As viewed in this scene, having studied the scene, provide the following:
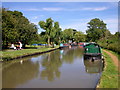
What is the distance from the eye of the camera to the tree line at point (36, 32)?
26.0m

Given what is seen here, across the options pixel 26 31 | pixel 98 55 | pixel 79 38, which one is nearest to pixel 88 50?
pixel 98 55

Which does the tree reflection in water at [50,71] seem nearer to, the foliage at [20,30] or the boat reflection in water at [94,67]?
Answer: the boat reflection in water at [94,67]

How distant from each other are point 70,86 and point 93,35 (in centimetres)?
6855

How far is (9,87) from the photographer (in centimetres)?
887

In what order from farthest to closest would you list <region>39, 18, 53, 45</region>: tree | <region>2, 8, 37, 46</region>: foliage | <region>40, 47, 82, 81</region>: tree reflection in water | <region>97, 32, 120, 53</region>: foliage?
1. <region>39, 18, 53, 45</region>: tree
2. <region>2, 8, 37, 46</region>: foliage
3. <region>97, 32, 120, 53</region>: foliage
4. <region>40, 47, 82, 81</region>: tree reflection in water

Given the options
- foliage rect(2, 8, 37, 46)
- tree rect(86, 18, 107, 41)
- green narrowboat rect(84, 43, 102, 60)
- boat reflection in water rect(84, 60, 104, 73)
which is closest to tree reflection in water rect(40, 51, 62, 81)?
boat reflection in water rect(84, 60, 104, 73)

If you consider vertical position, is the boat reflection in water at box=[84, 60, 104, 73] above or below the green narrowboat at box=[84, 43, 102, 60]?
below

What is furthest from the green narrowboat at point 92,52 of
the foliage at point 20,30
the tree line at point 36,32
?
the foliage at point 20,30

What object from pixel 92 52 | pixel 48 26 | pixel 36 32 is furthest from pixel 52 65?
Result: pixel 48 26

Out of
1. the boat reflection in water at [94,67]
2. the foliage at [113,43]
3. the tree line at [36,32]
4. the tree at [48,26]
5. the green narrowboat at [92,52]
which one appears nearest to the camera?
the boat reflection in water at [94,67]

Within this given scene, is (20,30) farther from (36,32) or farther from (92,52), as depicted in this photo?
(92,52)

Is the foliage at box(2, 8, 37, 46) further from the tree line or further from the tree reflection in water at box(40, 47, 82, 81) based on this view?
the tree reflection in water at box(40, 47, 82, 81)

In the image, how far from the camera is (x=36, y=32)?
37812 millimetres

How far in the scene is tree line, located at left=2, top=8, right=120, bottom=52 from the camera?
85.5ft
